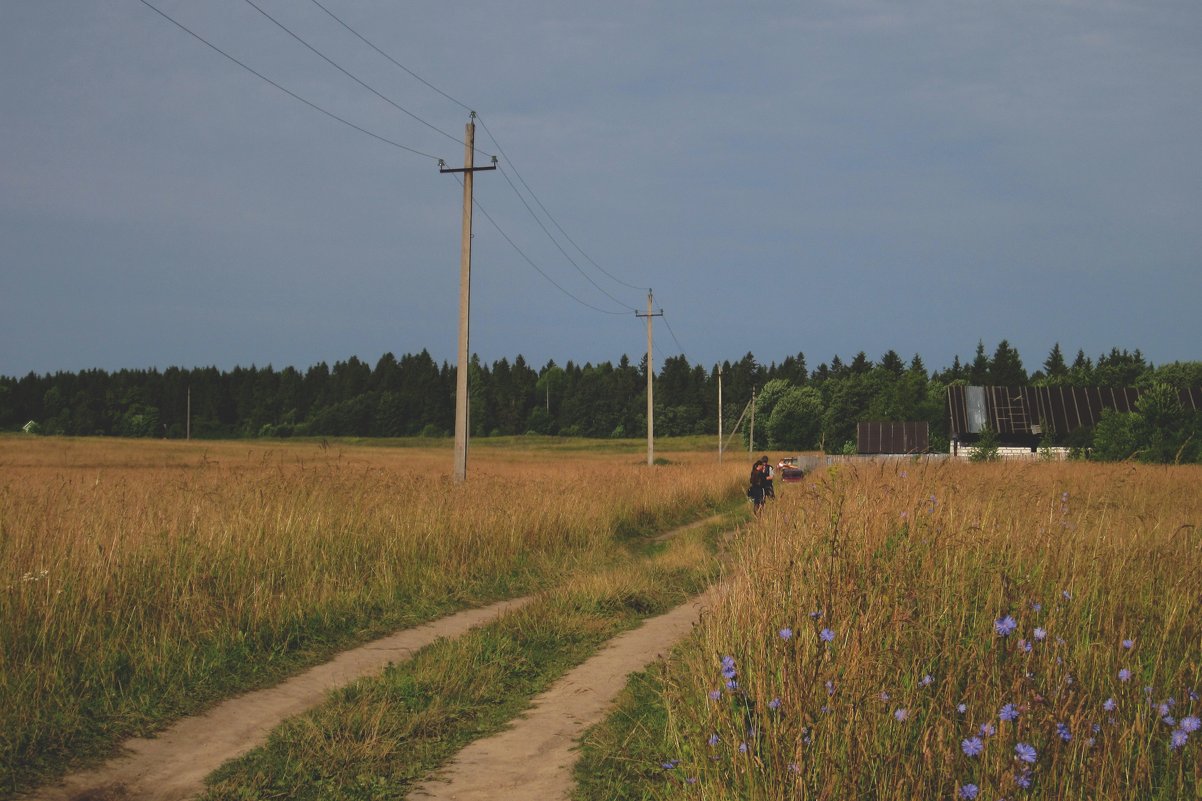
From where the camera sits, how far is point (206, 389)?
129 metres

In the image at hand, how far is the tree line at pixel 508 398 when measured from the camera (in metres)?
109

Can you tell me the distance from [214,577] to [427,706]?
3.49m

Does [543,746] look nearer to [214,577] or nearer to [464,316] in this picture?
[214,577]

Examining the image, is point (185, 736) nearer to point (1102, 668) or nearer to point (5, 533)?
point (5, 533)

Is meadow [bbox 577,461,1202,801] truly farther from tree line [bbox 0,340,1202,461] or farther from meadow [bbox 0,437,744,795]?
tree line [bbox 0,340,1202,461]

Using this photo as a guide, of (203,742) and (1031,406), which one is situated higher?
(1031,406)

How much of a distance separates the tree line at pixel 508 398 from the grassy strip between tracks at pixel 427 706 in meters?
93.9

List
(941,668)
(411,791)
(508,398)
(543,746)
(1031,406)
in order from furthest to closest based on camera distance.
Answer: (508,398) → (1031,406) → (543,746) → (411,791) → (941,668)

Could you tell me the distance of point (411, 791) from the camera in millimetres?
4914

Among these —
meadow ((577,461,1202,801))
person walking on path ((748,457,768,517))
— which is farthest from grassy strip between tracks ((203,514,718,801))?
person walking on path ((748,457,768,517))

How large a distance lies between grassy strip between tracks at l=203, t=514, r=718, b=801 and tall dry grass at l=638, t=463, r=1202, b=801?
136 cm

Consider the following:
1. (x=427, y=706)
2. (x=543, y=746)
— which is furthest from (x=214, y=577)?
(x=543, y=746)

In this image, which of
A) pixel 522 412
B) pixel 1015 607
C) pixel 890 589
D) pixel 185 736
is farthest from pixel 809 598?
pixel 522 412

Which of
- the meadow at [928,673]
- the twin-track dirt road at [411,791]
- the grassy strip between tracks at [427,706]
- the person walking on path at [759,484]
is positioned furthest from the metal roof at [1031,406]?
the twin-track dirt road at [411,791]
